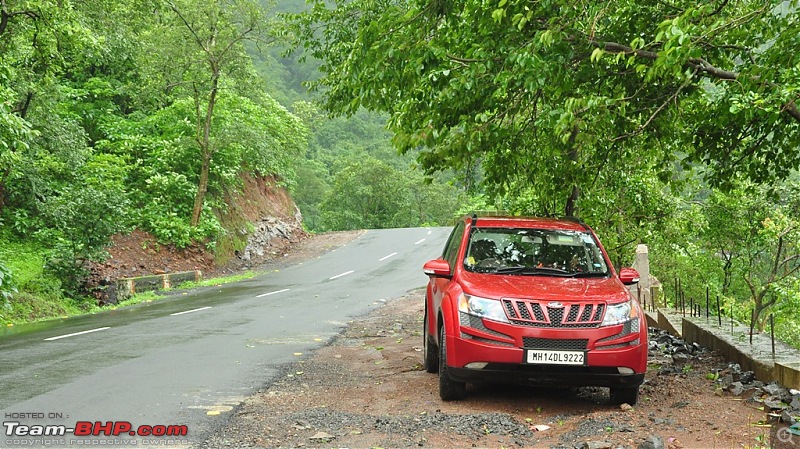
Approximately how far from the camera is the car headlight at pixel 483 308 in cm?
673

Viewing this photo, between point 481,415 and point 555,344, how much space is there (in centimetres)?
90

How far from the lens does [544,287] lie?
7.04m

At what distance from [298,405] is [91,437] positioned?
6.32 feet

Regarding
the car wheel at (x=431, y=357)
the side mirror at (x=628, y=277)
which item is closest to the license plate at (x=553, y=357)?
the side mirror at (x=628, y=277)

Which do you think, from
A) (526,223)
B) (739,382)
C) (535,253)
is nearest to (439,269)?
(535,253)

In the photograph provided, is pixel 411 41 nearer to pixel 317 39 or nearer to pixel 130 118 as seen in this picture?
pixel 317 39

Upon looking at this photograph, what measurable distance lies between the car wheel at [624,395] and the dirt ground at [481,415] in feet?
0.30

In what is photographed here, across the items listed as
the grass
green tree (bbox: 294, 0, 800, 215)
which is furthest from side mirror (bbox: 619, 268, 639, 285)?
the grass

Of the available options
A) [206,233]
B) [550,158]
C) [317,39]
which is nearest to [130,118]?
[206,233]

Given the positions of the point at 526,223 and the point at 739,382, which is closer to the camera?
the point at 739,382

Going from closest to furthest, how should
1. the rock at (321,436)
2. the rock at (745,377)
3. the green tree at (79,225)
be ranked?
the rock at (321,436)
the rock at (745,377)
the green tree at (79,225)

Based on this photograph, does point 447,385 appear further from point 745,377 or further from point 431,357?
point 745,377

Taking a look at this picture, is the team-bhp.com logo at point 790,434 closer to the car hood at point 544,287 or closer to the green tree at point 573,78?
the car hood at point 544,287

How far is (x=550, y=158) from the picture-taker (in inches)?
439
